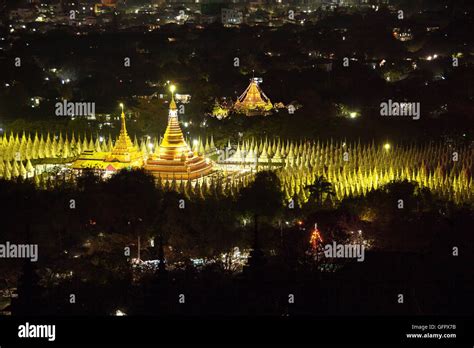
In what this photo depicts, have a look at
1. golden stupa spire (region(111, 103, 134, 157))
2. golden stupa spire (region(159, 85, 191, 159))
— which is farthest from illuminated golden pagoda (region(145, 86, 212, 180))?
golden stupa spire (region(111, 103, 134, 157))

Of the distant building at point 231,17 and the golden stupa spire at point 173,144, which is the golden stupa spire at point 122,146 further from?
the distant building at point 231,17

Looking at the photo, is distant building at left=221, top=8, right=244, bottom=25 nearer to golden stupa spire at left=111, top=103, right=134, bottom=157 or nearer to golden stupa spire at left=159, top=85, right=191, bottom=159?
golden stupa spire at left=111, top=103, right=134, bottom=157

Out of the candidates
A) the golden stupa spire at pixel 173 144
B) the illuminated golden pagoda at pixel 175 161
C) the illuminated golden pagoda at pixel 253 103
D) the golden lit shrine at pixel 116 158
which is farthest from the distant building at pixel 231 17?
the illuminated golden pagoda at pixel 175 161

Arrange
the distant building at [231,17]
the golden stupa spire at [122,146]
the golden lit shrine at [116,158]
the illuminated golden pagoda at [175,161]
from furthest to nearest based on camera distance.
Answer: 1. the distant building at [231,17]
2. the golden stupa spire at [122,146]
3. the golden lit shrine at [116,158]
4. the illuminated golden pagoda at [175,161]

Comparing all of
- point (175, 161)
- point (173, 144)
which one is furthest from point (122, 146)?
point (175, 161)

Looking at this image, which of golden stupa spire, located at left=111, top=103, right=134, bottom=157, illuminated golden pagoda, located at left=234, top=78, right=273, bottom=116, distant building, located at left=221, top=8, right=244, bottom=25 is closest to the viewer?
golden stupa spire, located at left=111, top=103, right=134, bottom=157

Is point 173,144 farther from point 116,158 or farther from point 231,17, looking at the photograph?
point 231,17
